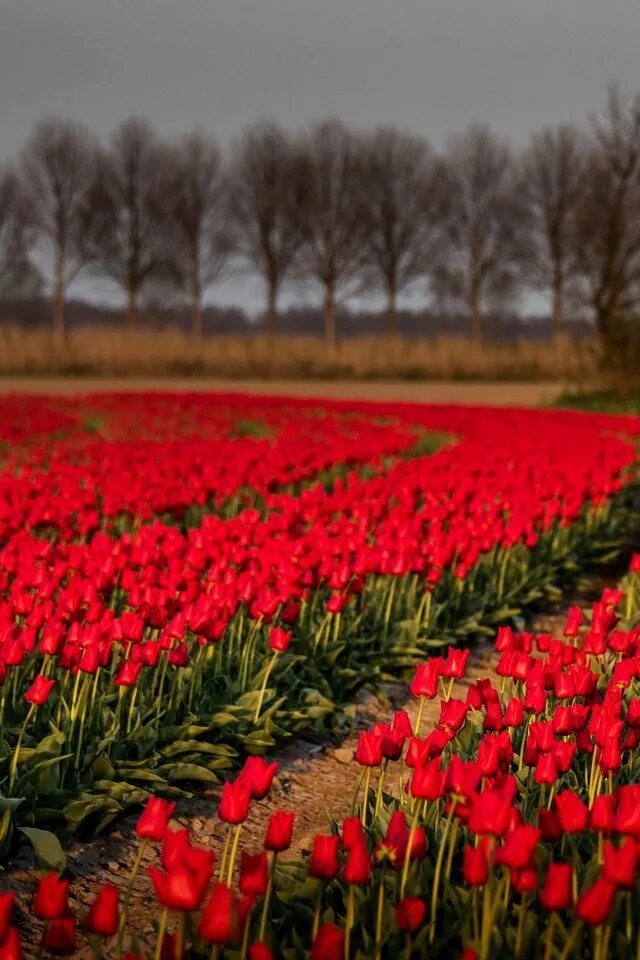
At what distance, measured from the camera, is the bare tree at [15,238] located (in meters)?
43.4

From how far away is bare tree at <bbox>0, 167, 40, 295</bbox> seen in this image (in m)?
43.4

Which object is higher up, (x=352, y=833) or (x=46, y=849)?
(x=352, y=833)

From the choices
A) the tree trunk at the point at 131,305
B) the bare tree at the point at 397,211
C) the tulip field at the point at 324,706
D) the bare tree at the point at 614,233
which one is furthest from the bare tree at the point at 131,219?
the tulip field at the point at 324,706

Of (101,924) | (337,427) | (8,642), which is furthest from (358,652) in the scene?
(337,427)

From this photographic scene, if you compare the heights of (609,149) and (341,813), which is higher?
(609,149)

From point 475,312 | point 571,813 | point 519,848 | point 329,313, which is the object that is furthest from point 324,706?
point 475,312

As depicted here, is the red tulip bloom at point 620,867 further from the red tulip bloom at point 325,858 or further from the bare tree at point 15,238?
the bare tree at point 15,238

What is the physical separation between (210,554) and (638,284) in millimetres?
24179

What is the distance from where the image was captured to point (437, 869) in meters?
2.21

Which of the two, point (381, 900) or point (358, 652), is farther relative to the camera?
point (358, 652)

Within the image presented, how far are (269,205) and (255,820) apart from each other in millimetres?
42236

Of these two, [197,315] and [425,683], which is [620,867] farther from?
[197,315]

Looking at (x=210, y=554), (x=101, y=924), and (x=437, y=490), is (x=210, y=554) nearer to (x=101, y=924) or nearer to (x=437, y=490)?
(x=437, y=490)

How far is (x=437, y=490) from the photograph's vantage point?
710 cm
